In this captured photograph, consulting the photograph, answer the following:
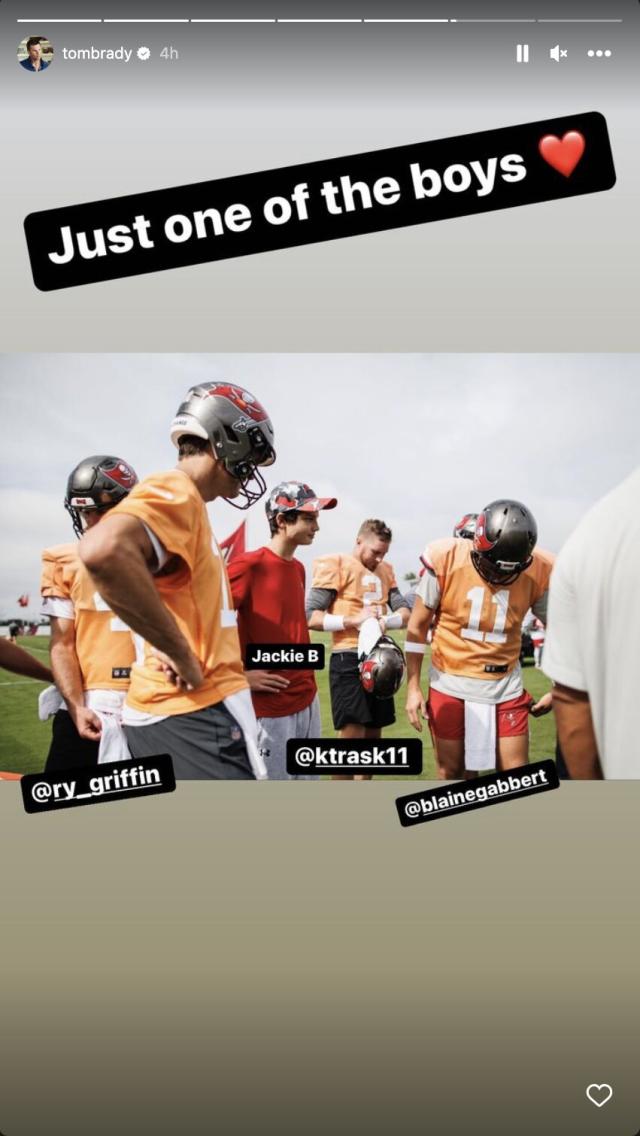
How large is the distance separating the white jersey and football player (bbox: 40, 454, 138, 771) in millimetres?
1513

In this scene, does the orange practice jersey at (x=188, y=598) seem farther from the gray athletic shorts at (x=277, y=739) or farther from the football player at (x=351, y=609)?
the football player at (x=351, y=609)

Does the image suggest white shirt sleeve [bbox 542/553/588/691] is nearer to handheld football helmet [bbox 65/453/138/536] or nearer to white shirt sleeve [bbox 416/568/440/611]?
white shirt sleeve [bbox 416/568/440/611]

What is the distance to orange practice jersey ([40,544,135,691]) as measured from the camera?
2.87m

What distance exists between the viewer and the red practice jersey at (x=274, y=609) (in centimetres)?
290

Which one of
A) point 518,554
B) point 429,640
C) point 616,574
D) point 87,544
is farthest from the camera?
point 429,640

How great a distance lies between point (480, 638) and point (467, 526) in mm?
546

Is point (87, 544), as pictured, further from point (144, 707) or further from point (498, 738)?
point (498, 738)

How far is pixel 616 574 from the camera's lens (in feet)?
7.48

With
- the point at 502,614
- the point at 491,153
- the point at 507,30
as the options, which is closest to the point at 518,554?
the point at 502,614

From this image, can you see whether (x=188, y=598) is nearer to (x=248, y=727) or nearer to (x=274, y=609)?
(x=274, y=609)

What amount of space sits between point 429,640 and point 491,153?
5.87ft

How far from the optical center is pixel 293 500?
114 inches

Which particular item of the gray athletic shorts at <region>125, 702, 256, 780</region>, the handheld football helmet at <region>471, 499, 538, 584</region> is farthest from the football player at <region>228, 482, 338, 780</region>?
the handheld football helmet at <region>471, 499, 538, 584</region>

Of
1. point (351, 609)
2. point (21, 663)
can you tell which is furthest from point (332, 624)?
point (21, 663)
